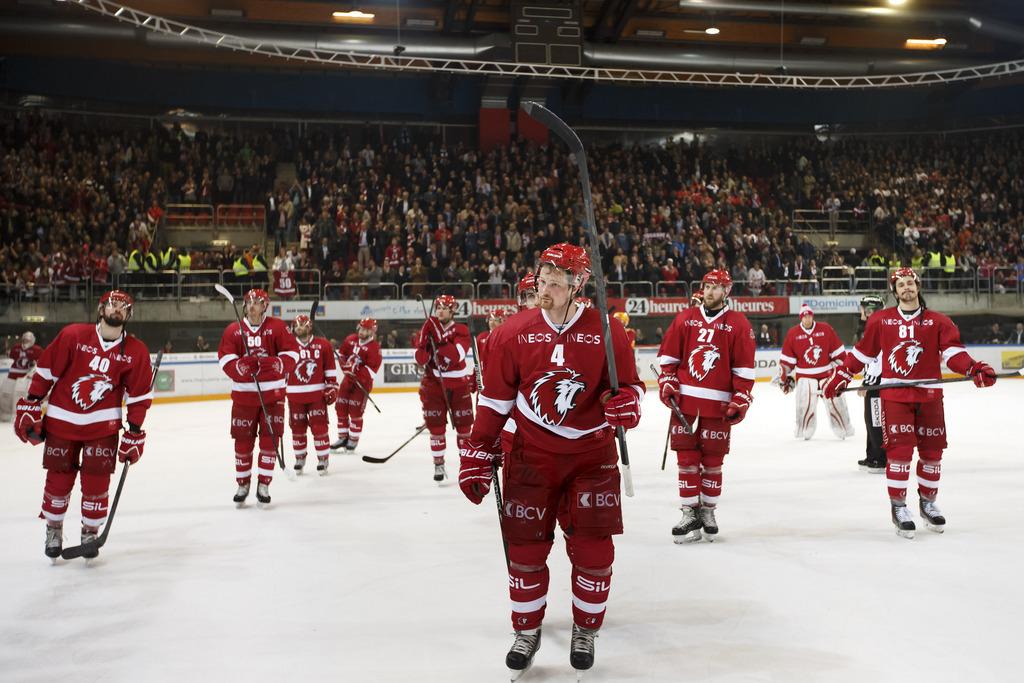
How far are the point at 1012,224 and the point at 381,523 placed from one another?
2221 centimetres

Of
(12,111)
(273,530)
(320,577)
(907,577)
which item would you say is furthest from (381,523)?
(12,111)

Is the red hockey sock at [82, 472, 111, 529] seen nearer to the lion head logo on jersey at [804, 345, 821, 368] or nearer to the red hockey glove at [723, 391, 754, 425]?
the red hockey glove at [723, 391, 754, 425]

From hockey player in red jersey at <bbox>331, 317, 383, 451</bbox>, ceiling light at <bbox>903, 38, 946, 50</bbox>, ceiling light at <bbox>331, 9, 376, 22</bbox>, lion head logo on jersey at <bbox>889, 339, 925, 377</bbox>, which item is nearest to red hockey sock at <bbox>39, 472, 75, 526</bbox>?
hockey player in red jersey at <bbox>331, 317, 383, 451</bbox>

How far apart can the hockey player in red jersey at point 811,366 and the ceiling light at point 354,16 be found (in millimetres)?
13570

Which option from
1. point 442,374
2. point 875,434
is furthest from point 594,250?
point 875,434

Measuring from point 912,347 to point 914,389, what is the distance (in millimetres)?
330

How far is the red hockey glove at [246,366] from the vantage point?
263 inches

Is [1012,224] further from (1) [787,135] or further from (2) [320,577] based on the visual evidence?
(2) [320,577]

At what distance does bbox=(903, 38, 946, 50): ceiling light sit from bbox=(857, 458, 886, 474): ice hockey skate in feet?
60.4

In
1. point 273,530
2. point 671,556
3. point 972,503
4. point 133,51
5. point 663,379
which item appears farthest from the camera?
point 133,51

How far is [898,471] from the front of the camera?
569 centimetres

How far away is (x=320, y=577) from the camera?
4938 millimetres

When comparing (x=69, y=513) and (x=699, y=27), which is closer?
(x=69, y=513)

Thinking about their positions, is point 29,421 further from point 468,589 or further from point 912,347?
point 912,347
